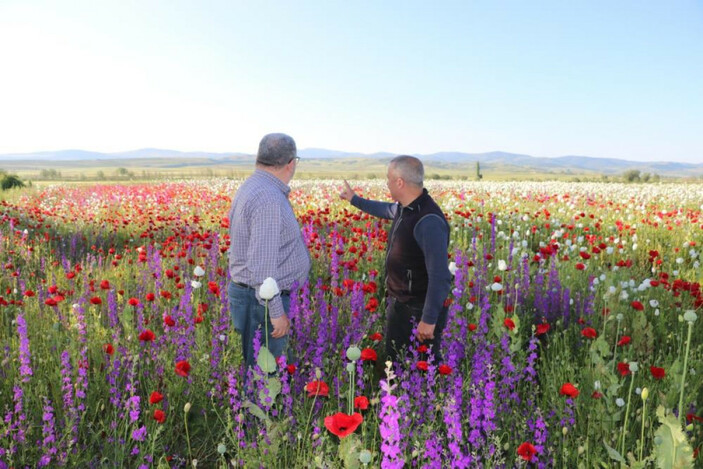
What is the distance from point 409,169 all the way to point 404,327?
3.77 ft

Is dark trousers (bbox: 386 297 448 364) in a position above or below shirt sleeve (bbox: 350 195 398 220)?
below

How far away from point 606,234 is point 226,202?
9.19 meters

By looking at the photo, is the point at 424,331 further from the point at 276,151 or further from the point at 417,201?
the point at 276,151

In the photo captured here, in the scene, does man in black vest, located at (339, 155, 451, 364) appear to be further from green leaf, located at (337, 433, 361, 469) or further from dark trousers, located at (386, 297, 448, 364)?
green leaf, located at (337, 433, 361, 469)

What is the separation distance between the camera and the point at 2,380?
328 centimetres

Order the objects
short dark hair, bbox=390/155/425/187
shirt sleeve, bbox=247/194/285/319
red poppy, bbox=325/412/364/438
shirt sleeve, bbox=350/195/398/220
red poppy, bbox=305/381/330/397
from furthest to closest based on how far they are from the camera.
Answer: shirt sleeve, bbox=350/195/398/220 → short dark hair, bbox=390/155/425/187 → shirt sleeve, bbox=247/194/285/319 → red poppy, bbox=305/381/330/397 → red poppy, bbox=325/412/364/438

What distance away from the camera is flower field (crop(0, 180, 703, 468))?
233 centimetres

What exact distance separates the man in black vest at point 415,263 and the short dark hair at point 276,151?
0.72m

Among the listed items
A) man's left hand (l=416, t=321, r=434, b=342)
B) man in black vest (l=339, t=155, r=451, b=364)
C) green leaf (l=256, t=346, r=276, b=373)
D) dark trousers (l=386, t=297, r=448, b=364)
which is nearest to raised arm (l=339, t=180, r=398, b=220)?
man in black vest (l=339, t=155, r=451, b=364)

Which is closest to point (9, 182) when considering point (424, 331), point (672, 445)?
point (424, 331)

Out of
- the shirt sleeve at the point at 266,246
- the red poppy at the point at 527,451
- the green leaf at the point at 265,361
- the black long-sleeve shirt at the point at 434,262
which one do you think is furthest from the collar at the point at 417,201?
the red poppy at the point at 527,451

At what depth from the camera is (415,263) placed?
338cm

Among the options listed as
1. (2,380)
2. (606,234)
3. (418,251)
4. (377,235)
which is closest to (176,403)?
(2,380)

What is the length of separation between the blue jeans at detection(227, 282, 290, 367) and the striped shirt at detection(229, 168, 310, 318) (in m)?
0.09
